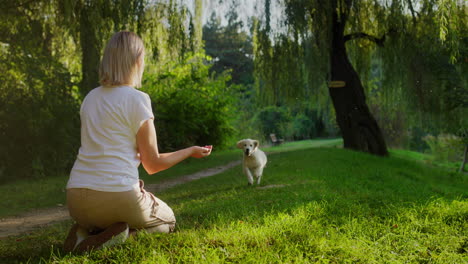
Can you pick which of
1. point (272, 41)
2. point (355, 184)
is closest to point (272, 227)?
point (355, 184)

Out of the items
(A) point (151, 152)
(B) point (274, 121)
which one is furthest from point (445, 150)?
(A) point (151, 152)

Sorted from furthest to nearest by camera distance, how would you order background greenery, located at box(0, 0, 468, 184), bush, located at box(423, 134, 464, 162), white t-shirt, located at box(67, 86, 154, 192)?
bush, located at box(423, 134, 464, 162), background greenery, located at box(0, 0, 468, 184), white t-shirt, located at box(67, 86, 154, 192)

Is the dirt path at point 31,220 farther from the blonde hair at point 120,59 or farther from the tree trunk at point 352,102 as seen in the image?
the tree trunk at point 352,102

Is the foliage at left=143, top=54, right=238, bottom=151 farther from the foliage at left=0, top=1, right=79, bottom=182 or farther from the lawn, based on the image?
the lawn

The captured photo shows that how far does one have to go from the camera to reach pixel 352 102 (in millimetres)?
13117

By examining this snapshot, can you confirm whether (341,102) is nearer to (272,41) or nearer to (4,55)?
(272,41)

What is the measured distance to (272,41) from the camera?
38.3 feet

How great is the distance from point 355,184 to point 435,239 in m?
3.86

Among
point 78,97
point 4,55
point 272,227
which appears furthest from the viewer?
point 78,97

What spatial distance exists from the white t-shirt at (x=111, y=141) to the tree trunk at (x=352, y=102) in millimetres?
10770

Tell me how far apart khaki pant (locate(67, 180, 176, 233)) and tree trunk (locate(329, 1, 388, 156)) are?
1065 centimetres

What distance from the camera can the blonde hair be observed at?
9.81 feet

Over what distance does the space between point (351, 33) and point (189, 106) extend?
6187 millimetres

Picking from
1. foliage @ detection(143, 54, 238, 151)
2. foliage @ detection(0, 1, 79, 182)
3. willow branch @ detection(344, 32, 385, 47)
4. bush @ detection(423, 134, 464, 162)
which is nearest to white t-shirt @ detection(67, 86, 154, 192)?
foliage @ detection(0, 1, 79, 182)
